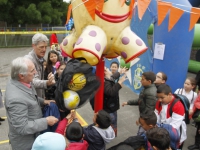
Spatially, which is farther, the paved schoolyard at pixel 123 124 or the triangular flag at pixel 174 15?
the paved schoolyard at pixel 123 124

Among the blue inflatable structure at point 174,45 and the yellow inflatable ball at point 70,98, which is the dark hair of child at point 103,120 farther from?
the blue inflatable structure at point 174,45

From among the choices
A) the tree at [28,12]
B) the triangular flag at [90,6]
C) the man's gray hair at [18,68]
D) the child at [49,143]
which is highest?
the tree at [28,12]

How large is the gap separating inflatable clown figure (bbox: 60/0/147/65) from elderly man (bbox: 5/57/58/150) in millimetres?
573

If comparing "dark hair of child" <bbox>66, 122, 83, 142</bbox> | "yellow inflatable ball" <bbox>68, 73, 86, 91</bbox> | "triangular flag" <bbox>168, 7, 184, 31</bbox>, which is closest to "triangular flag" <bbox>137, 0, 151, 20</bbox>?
"triangular flag" <bbox>168, 7, 184, 31</bbox>

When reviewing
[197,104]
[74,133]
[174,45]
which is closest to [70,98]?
[74,133]

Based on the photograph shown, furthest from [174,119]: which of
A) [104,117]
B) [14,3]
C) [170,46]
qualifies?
[14,3]

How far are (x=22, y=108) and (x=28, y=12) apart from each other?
51.6ft

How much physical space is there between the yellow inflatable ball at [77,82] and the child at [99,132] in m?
0.44

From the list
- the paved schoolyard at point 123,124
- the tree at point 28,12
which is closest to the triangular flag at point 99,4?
the paved schoolyard at point 123,124

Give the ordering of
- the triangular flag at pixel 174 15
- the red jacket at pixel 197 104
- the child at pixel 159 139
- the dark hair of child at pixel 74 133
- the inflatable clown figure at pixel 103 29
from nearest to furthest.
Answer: the child at pixel 159 139 < the dark hair of child at pixel 74 133 < the inflatable clown figure at pixel 103 29 < the triangular flag at pixel 174 15 < the red jacket at pixel 197 104

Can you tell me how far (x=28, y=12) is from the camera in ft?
53.0

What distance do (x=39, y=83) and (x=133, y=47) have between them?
4.35 ft

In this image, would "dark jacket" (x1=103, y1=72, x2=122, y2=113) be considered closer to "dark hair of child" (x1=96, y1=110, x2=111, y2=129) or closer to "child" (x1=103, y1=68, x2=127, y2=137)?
"child" (x1=103, y1=68, x2=127, y2=137)

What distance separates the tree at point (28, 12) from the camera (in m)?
16.2
